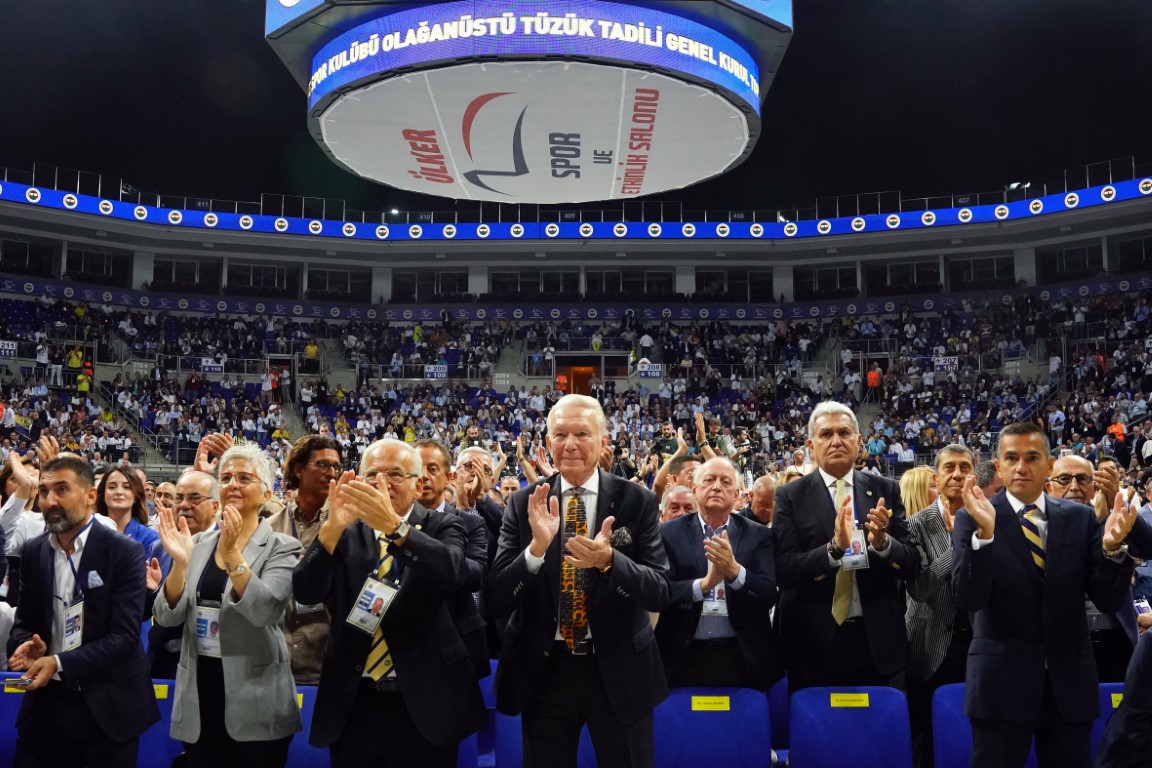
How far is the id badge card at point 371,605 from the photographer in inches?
146

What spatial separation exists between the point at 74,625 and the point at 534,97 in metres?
11.0

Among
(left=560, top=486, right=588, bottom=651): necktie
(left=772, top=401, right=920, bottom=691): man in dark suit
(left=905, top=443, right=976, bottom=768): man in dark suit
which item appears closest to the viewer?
(left=560, top=486, right=588, bottom=651): necktie

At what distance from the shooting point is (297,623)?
186 inches

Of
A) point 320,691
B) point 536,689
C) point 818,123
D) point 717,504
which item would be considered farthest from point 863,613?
point 818,123

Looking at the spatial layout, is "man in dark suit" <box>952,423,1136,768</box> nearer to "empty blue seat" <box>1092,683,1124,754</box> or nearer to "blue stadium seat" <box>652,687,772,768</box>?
"empty blue seat" <box>1092,683,1124,754</box>

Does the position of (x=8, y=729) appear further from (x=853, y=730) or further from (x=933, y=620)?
(x=933, y=620)

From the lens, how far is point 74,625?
4277 mm

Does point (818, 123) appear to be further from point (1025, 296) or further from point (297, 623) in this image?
point (297, 623)

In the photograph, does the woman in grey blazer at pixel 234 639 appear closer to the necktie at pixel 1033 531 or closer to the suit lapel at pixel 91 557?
the suit lapel at pixel 91 557

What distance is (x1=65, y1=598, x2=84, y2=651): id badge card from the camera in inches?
167

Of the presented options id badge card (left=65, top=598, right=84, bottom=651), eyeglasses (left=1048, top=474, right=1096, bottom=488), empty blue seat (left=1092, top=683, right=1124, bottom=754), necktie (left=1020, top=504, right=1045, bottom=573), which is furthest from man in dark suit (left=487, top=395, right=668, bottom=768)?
eyeglasses (left=1048, top=474, right=1096, bottom=488)

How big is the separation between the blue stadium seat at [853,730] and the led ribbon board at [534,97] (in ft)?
31.2

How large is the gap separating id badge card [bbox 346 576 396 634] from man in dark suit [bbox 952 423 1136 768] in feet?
8.39

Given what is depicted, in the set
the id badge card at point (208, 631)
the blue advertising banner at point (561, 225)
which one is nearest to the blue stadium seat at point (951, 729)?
the id badge card at point (208, 631)
